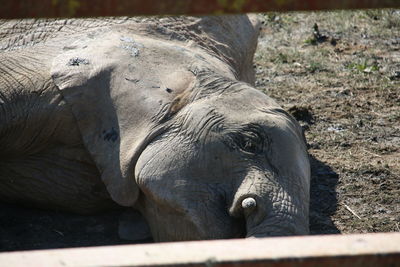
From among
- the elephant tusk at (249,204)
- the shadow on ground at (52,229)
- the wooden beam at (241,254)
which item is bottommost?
the shadow on ground at (52,229)

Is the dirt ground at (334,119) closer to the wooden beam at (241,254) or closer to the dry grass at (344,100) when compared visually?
the dry grass at (344,100)

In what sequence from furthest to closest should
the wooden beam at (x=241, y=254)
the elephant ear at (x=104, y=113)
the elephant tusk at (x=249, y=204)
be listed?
the elephant ear at (x=104, y=113) < the elephant tusk at (x=249, y=204) < the wooden beam at (x=241, y=254)

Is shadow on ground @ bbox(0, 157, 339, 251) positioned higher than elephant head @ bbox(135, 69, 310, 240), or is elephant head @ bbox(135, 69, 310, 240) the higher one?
elephant head @ bbox(135, 69, 310, 240)

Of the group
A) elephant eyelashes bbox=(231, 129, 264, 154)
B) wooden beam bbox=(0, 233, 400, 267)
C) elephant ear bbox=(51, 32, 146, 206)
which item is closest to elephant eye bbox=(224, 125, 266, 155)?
elephant eyelashes bbox=(231, 129, 264, 154)

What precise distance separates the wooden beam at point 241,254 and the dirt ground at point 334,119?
2.53 metres

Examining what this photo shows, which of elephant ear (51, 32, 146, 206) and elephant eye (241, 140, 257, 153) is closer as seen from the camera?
elephant eye (241, 140, 257, 153)

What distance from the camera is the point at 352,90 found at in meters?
6.29

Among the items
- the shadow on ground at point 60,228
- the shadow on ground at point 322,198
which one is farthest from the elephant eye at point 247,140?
the shadow on ground at point 322,198

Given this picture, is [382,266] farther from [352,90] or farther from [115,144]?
[352,90]

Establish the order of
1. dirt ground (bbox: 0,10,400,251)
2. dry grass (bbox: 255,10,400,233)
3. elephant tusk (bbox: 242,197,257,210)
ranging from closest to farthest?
elephant tusk (bbox: 242,197,257,210) → dirt ground (bbox: 0,10,400,251) → dry grass (bbox: 255,10,400,233)

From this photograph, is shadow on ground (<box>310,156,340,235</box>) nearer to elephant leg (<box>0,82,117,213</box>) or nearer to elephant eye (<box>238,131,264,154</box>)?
elephant eye (<box>238,131,264,154</box>)

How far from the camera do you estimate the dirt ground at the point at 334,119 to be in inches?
169

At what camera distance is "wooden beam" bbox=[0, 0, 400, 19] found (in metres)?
1.55

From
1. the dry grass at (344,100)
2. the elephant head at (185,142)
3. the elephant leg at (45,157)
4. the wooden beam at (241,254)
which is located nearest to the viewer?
the wooden beam at (241,254)
